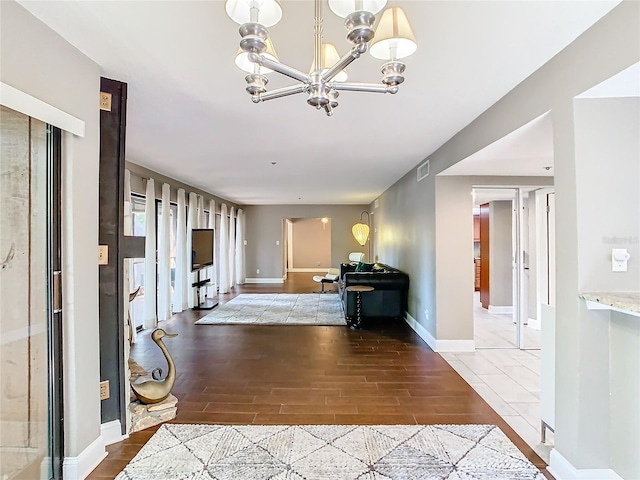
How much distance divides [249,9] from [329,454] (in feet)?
7.89

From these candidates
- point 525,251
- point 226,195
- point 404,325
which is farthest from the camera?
point 226,195

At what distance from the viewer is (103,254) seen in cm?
229

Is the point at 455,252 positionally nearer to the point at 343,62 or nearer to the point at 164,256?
the point at 343,62

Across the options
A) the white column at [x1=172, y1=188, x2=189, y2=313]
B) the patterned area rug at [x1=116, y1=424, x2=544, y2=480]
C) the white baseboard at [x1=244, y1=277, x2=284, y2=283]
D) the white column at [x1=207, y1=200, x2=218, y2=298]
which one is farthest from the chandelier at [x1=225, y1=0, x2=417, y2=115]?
the white baseboard at [x1=244, y1=277, x2=284, y2=283]

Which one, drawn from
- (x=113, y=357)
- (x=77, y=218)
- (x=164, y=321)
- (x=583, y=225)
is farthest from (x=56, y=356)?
(x=164, y=321)

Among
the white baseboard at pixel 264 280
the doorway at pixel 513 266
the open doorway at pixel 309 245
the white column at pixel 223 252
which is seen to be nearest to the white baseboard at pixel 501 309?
the doorway at pixel 513 266

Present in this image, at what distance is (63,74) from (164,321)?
473cm

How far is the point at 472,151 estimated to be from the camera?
316cm

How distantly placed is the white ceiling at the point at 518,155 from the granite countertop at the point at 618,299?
110 cm

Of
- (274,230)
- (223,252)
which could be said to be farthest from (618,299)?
(274,230)

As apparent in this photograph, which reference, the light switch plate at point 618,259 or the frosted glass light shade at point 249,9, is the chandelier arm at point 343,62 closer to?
the frosted glass light shade at point 249,9

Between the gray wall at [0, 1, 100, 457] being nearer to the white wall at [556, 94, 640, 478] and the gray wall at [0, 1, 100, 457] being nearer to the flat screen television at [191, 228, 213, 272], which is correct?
the white wall at [556, 94, 640, 478]

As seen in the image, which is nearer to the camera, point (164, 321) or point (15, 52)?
point (15, 52)

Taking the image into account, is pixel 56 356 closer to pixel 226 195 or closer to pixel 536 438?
pixel 536 438
